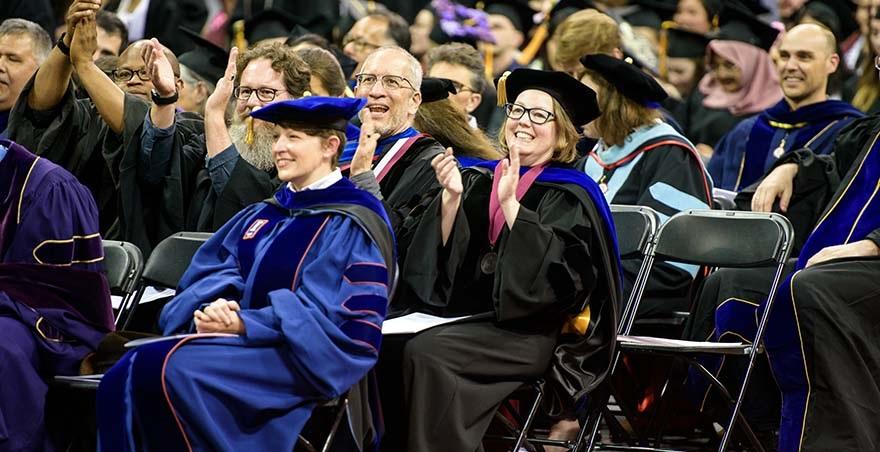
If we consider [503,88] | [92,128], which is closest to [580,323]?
[503,88]

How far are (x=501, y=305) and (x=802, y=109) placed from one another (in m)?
3.08

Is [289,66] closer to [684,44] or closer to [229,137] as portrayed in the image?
[229,137]

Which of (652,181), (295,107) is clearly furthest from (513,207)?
(652,181)

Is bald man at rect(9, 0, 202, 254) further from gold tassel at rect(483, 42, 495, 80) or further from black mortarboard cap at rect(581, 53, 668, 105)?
gold tassel at rect(483, 42, 495, 80)

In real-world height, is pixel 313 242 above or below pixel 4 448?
above

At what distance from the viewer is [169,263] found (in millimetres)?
6039

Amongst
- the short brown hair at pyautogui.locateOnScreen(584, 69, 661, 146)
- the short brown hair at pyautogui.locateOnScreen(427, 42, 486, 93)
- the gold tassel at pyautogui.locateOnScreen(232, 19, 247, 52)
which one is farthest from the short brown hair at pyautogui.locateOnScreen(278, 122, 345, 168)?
the gold tassel at pyautogui.locateOnScreen(232, 19, 247, 52)

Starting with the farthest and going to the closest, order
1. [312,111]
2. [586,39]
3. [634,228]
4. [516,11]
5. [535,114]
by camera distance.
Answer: [516,11], [586,39], [634,228], [535,114], [312,111]

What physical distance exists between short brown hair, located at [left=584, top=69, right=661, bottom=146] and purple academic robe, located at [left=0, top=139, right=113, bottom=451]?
269cm

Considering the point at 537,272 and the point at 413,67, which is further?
the point at 413,67

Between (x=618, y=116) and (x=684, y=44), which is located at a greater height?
(x=618, y=116)

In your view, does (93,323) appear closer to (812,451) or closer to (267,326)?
(267,326)

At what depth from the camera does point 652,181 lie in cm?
713

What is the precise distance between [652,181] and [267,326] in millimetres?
2823
